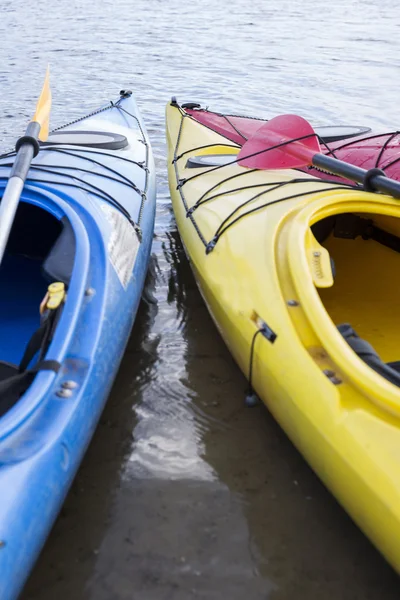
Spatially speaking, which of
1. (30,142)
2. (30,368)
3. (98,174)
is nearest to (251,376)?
(30,368)

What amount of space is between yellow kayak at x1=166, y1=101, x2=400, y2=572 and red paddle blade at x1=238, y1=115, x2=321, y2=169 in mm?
69

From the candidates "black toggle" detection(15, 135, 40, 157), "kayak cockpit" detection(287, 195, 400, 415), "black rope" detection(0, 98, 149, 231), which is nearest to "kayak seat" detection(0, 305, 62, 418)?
"kayak cockpit" detection(287, 195, 400, 415)

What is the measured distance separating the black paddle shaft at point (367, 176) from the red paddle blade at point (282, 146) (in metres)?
0.13

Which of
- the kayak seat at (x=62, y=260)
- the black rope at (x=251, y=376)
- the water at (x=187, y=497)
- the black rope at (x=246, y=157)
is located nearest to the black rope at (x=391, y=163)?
the black rope at (x=246, y=157)

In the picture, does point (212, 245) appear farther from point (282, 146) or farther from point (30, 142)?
point (30, 142)

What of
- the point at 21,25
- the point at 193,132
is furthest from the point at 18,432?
the point at 21,25

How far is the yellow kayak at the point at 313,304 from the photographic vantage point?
1.65m

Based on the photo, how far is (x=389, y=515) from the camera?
1.52m

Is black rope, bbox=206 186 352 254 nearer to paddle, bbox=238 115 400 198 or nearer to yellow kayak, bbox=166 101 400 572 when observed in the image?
yellow kayak, bbox=166 101 400 572

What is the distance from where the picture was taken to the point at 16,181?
2.67 metres

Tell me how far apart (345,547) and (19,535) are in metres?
1.03

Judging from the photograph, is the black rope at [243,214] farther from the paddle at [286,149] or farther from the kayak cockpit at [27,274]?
the kayak cockpit at [27,274]

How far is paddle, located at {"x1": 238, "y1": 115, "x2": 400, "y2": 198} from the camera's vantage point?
2896mm

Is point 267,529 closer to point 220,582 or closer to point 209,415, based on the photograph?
point 220,582
